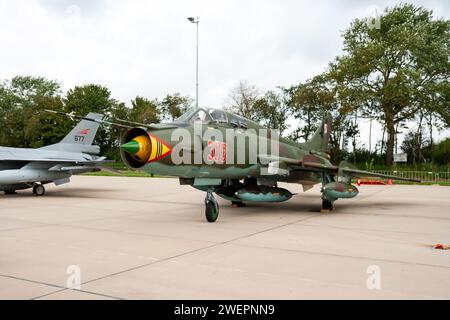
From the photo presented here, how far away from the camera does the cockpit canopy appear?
820 cm

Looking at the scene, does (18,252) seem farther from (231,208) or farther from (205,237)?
(231,208)

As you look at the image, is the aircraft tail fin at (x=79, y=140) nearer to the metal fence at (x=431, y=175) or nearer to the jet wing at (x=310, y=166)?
the jet wing at (x=310, y=166)

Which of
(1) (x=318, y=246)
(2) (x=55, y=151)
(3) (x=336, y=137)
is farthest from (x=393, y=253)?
(3) (x=336, y=137)

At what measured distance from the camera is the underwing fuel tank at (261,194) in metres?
9.52

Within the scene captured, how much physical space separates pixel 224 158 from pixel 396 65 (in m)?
28.6

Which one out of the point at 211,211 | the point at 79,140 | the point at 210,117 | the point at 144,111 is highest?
the point at 144,111

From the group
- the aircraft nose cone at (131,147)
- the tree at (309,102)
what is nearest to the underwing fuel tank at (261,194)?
the aircraft nose cone at (131,147)

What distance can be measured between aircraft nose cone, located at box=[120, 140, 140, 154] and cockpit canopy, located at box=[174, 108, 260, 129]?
149 cm

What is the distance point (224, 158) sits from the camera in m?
8.51

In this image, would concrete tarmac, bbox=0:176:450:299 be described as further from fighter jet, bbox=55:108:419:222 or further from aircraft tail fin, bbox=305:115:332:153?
aircraft tail fin, bbox=305:115:332:153

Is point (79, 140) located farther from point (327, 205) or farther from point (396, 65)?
point (396, 65)

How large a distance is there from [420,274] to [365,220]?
15.6ft

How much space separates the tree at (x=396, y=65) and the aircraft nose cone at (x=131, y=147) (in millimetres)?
28025

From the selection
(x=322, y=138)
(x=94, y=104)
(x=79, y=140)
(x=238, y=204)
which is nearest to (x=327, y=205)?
(x=238, y=204)
